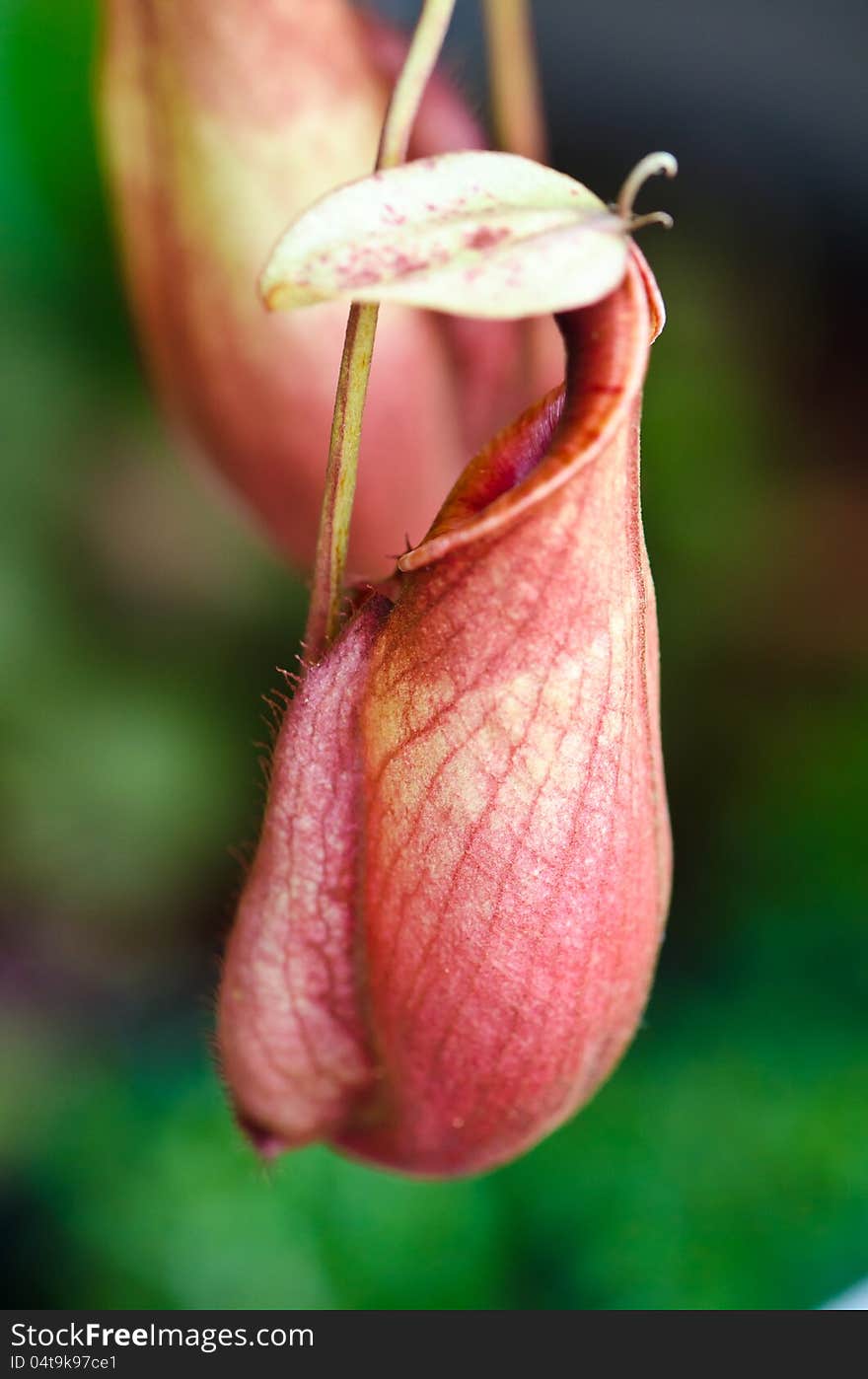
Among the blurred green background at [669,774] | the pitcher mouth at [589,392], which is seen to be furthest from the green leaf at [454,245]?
→ the blurred green background at [669,774]

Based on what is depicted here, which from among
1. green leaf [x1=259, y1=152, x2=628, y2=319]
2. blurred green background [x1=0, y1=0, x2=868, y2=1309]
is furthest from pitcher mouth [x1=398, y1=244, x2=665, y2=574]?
blurred green background [x1=0, y1=0, x2=868, y2=1309]

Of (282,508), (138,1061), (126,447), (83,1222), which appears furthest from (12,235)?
(83,1222)

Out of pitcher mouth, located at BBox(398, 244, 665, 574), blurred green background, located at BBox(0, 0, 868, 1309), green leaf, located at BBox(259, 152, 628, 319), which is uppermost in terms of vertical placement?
green leaf, located at BBox(259, 152, 628, 319)

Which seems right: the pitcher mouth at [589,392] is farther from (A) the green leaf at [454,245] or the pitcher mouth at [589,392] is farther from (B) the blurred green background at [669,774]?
(B) the blurred green background at [669,774]

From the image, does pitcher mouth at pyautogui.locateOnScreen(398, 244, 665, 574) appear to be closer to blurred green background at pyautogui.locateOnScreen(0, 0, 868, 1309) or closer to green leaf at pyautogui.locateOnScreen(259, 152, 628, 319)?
green leaf at pyautogui.locateOnScreen(259, 152, 628, 319)

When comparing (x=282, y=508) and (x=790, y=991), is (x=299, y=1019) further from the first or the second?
(x=790, y=991)

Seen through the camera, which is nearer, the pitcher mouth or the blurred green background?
the pitcher mouth
